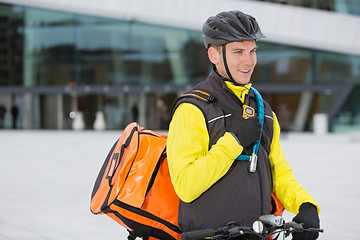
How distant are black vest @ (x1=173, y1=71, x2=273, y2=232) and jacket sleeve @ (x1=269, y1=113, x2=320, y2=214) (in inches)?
6.4

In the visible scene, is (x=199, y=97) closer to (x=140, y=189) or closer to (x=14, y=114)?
(x=140, y=189)

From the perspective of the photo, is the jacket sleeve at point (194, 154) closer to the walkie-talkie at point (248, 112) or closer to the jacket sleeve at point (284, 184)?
the walkie-talkie at point (248, 112)

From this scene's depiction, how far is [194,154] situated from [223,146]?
13 centimetres

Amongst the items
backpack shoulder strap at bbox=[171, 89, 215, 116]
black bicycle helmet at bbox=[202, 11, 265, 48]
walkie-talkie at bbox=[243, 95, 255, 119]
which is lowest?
walkie-talkie at bbox=[243, 95, 255, 119]

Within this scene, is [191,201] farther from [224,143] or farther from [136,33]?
[136,33]

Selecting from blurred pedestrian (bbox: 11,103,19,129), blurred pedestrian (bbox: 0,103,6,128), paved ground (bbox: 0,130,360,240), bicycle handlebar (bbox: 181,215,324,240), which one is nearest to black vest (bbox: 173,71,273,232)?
bicycle handlebar (bbox: 181,215,324,240)

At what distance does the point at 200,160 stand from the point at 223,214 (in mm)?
276

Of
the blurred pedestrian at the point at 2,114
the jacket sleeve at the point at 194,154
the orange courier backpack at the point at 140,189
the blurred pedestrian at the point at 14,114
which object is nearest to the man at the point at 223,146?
the jacket sleeve at the point at 194,154

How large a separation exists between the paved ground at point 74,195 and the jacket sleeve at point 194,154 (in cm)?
348

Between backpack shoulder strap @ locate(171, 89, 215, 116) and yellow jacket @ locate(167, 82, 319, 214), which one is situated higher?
backpack shoulder strap @ locate(171, 89, 215, 116)

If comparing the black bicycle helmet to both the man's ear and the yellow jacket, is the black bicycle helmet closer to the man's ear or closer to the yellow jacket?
the man's ear

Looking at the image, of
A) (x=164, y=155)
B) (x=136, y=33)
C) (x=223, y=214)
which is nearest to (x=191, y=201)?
(x=223, y=214)

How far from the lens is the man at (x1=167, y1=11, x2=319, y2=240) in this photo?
6.86ft

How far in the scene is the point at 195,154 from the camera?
2127mm
